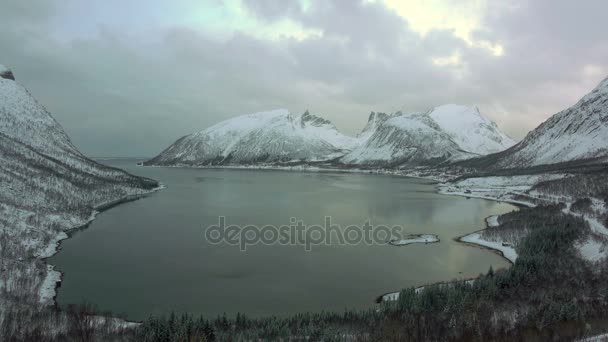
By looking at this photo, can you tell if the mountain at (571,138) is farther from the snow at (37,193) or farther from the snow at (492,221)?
the snow at (37,193)

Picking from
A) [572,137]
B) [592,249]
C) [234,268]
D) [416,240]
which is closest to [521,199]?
[416,240]

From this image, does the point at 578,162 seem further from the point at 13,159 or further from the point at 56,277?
the point at 13,159

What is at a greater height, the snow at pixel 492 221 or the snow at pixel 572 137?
the snow at pixel 572 137

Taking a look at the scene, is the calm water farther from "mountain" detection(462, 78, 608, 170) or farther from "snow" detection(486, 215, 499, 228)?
"mountain" detection(462, 78, 608, 170)

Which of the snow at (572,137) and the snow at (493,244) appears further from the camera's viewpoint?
the snow at (572,137)

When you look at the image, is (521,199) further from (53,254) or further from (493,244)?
(53,254)

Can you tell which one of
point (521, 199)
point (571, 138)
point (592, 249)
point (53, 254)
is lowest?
point (53, 254)

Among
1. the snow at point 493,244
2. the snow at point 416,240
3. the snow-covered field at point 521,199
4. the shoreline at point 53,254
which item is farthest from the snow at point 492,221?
the shoreline at point 53,254
